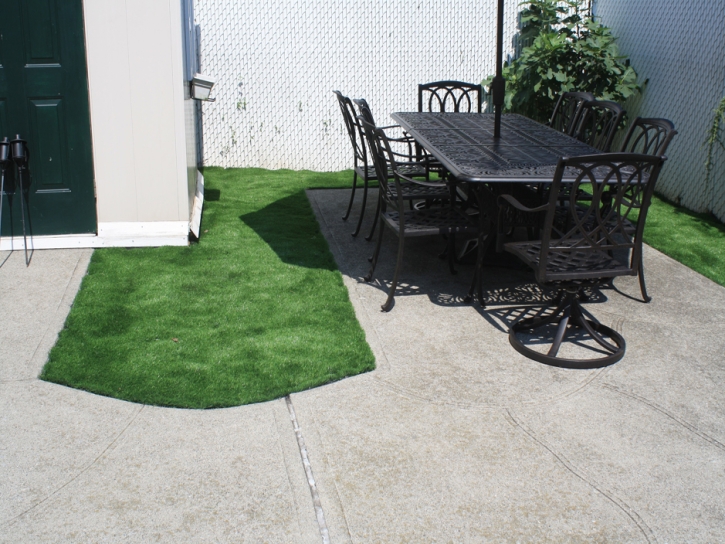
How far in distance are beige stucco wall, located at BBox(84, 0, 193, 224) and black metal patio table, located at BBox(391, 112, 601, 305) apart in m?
1.82

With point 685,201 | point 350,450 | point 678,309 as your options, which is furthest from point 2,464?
point 685,201

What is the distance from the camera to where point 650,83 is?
7.88 m

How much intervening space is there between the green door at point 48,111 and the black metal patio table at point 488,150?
97.6 inches

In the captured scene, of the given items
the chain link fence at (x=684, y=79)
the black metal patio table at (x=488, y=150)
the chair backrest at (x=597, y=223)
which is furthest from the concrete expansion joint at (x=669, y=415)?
the chain link fence at (x=684, y=79)

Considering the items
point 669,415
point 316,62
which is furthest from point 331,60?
point 669,415

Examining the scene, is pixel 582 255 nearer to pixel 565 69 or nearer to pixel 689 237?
pixel 689 237

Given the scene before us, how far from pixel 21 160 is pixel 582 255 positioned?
154 inches

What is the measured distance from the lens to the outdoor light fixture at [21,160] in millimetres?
5102

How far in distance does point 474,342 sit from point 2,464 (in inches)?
94.2

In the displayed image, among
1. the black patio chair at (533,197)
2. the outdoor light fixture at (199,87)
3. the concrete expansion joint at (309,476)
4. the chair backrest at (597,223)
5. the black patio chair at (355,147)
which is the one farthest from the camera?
the outdoor light fixture at (199,87)

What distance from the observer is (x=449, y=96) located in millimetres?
9117

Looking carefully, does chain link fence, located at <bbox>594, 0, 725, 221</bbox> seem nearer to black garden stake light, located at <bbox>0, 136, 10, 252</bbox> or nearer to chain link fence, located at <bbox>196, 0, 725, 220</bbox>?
chain link fence, located at <bbox>196, 0, 725, 220</bbox>

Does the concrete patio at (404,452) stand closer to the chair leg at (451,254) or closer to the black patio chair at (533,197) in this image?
the black patio chair at (533,197)

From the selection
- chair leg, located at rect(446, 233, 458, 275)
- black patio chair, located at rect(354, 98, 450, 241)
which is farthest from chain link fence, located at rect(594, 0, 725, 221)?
chair leg, located at rect(446, 233, 458, 275)
